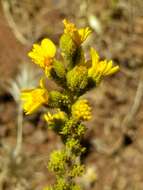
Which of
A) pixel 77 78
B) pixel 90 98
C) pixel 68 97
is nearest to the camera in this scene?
pixel 77 78

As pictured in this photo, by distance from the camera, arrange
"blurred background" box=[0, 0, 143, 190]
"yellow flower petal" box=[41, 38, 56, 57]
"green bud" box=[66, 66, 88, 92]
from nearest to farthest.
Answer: "green bud" box=[66, 66, 88, 92] → "yellow flower petal" box=[41, 38, 56, 57] → "blurred background" box=[0, 0, 143, 190]

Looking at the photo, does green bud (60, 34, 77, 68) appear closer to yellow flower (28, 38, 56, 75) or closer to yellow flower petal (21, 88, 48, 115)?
yellow flower (28, 38, 56, 75)

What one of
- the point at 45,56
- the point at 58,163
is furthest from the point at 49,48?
the point at 58,163

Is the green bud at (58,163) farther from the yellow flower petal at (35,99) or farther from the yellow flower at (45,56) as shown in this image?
the yellow flower at (45,56)

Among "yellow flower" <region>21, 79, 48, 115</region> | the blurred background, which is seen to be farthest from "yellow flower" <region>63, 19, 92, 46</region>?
the blurred background

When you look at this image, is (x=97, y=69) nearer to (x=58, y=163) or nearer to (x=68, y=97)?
(x=68, y=97)

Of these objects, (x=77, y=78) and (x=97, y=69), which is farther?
(x=97, y=69)

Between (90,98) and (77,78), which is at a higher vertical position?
(77,78)
